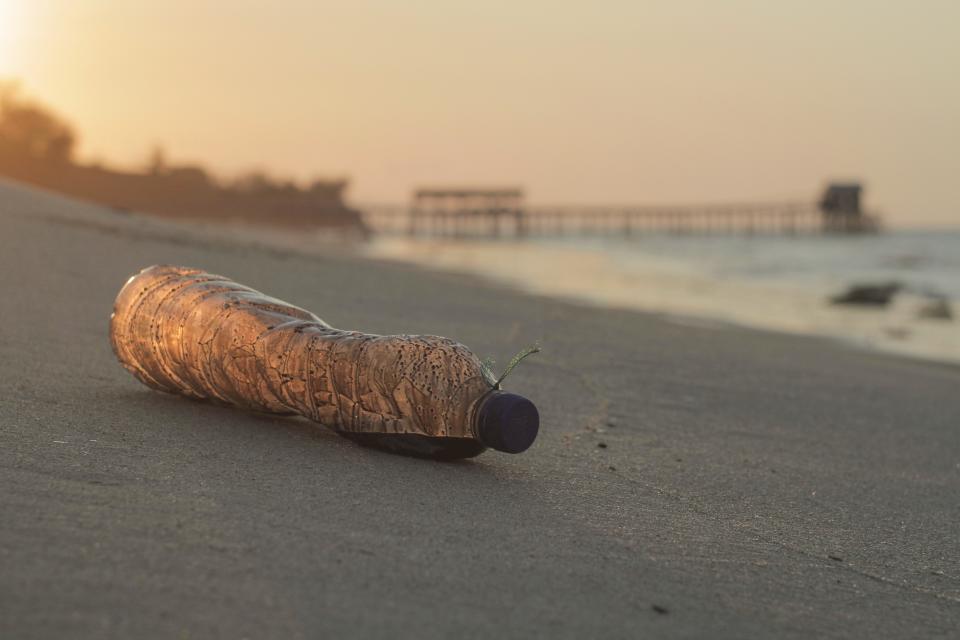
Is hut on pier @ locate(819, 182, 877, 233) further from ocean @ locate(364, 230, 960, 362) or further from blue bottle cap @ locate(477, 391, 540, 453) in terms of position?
blue bottle cap @ locate(477, 391, 540, 453)

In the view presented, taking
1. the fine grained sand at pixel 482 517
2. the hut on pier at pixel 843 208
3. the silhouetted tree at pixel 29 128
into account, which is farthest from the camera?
the hut on pier at pixel 843 208

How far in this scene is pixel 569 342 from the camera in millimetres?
6863

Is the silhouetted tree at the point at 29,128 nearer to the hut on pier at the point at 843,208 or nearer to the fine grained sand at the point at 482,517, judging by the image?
the fine grained sand at the point at 482,517

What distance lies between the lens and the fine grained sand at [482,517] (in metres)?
2.13

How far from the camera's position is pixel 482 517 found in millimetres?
2803

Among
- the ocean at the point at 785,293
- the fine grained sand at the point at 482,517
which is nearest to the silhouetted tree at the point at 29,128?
the ocean at the point at 785,293

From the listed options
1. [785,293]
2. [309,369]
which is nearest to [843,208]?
[785,293]

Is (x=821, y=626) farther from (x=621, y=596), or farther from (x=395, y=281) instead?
(x=395, y=281)

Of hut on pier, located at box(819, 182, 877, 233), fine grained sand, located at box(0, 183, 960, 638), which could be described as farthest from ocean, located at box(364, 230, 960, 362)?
hut on pier, located at box(819, 182, 877, 233)

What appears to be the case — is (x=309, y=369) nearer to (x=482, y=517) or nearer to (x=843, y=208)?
(x=482, y=517)

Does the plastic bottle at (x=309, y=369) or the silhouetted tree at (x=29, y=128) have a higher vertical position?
the silhouetted tree at (x=29, y=128)

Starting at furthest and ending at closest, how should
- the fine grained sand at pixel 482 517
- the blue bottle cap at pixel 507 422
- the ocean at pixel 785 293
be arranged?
1. the ocean at pixel 785 293
2. the blue bottle cap at pixel 507 422
3. the fine grained sand at pixel 482 517

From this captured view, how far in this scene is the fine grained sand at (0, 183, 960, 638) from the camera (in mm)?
2133

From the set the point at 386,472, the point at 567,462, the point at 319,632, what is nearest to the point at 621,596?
the point at 319,632
